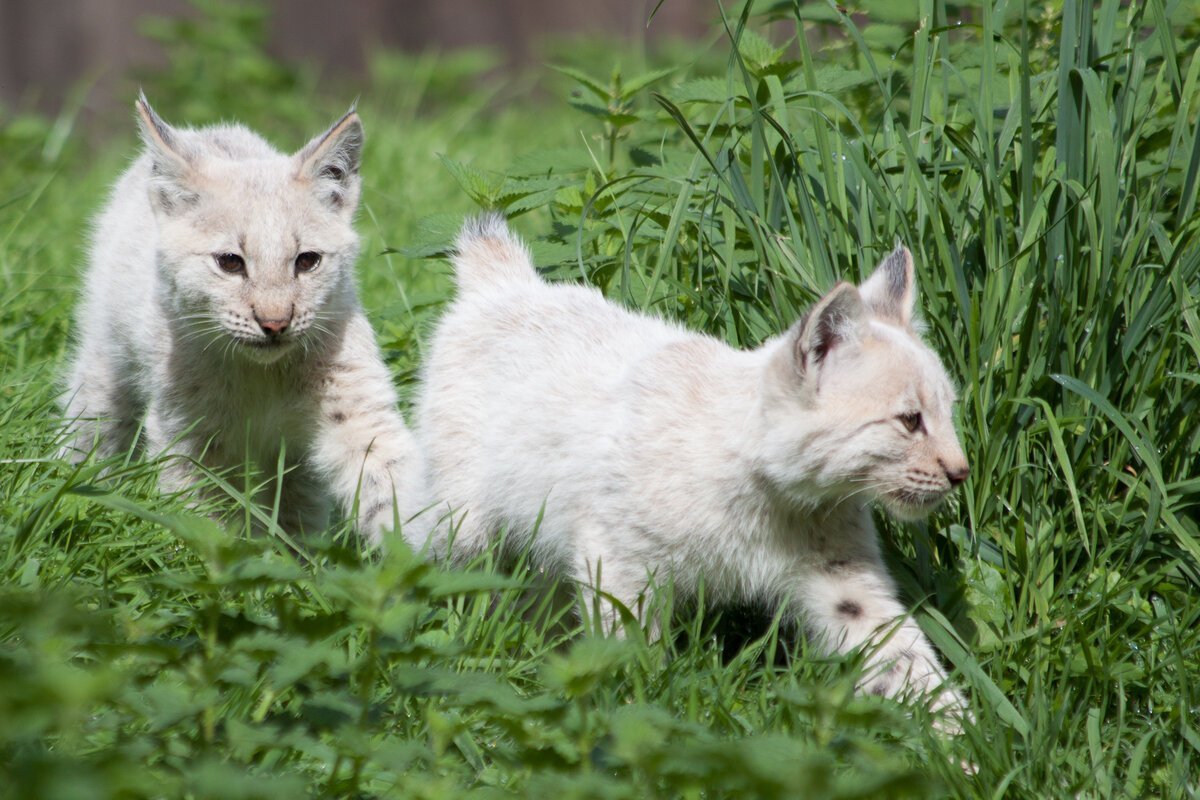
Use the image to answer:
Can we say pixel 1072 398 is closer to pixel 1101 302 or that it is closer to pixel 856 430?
pixel 1101 302

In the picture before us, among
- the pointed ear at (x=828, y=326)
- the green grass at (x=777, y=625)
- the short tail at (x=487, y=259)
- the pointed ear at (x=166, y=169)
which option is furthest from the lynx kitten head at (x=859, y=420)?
the pointed ear at (x=166, y=169)

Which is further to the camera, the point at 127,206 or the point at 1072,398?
the point at 127,206

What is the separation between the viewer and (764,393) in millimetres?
2922

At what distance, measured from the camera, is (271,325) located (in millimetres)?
3719

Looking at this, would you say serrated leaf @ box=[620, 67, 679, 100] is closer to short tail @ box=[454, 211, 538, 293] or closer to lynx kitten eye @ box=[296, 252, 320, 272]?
short tail @ box=[454, 211, 538, 293]

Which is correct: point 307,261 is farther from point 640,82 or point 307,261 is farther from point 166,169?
point 640,82

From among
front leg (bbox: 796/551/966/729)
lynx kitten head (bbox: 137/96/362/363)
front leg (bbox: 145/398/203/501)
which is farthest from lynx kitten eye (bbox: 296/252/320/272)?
front leg (bbox: 796/551/966/729)

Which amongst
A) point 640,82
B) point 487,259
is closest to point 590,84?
point 640,82

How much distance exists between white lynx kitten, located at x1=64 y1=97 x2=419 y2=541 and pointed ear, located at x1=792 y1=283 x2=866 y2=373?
148 cm

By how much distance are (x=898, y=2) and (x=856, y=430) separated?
198 cm

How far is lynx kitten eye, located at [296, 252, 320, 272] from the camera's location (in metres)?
3.96

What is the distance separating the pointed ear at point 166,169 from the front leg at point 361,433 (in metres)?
0.66

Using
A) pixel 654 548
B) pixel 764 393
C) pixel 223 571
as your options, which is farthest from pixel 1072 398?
pixel 223 571

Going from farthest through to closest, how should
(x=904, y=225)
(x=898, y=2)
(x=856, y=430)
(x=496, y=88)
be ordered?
(x=496, y=88) → (x=898, y=2) → (x=904, y=225) → (x=856, y=430)
